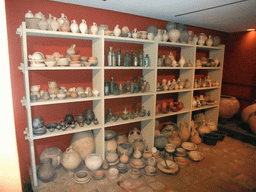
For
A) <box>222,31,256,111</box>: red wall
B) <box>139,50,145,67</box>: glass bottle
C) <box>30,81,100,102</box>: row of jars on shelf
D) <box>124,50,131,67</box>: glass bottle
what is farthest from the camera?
<box>222,31,256,111</box>: red wall

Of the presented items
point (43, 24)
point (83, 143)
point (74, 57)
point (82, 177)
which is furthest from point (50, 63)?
point (82, 177)

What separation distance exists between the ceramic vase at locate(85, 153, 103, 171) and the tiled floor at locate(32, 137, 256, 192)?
0.68ft

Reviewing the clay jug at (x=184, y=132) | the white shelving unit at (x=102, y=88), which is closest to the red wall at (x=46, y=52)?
the white shelving unit at (x=102, y=88)

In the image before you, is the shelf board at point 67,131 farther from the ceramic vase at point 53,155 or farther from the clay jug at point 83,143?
the ceramic vase at point 53,155

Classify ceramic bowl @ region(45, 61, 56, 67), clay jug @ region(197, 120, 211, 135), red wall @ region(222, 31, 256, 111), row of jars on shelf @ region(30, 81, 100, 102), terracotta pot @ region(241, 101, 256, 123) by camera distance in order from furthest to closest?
red wall @ region(222, 31, 256, 111)
terracotta pot @ region(241, 101, 256, 123)
clay jug @ region(197, 120, 211, 135)
row of jars on shelf @ region(30, 81, 100, 102)
ceramic bowl @ region(45, 61, 56, 67)

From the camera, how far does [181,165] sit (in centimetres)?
291

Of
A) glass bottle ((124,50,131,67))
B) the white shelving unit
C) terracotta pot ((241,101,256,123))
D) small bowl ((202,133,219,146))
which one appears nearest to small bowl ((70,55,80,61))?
the white shelving unit

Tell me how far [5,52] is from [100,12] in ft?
9.12

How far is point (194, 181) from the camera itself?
8.32ft

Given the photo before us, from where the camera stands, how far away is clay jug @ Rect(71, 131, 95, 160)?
2836 mm

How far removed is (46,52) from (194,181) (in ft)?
8.99

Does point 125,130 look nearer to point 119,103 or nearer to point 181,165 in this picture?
point 119,103

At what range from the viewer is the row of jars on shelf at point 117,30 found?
2252 mm

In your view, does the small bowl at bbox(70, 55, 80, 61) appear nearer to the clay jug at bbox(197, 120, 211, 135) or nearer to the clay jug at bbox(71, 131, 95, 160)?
the clay jug at bbox(71, 131, 95, 160)
